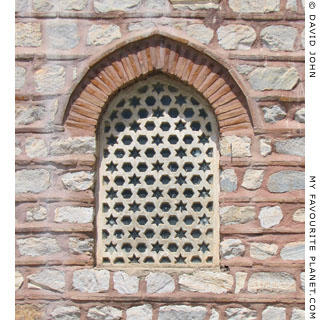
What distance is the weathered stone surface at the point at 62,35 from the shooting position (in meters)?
5.02

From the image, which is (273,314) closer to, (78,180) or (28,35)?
(78,180)

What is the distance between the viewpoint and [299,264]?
4.75 meters

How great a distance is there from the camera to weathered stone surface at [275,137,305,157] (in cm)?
487

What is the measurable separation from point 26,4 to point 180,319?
9.11ft

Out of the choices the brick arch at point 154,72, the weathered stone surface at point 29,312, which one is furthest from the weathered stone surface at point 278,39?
the weathered stone surface at point 29,312

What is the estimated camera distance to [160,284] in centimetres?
475

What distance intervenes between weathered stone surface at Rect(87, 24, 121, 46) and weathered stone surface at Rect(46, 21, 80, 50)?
114 millimetres

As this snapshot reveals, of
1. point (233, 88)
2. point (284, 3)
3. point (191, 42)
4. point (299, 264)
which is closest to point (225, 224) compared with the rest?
point (299, 264)

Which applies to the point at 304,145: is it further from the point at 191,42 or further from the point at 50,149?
the point at 50,149

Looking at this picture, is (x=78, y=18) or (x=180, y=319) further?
(x=78, y=18)

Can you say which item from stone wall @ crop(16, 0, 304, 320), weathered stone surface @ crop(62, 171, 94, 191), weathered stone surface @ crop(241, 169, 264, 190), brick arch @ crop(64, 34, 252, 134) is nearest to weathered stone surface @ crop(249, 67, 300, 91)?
stone wall @ crop(16, 0, 304, 320)

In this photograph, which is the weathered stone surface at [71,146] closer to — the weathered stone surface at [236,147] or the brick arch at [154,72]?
the brick arch at [154,72]

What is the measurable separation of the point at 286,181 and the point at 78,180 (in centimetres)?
161

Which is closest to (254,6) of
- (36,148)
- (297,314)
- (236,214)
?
(236,214)
